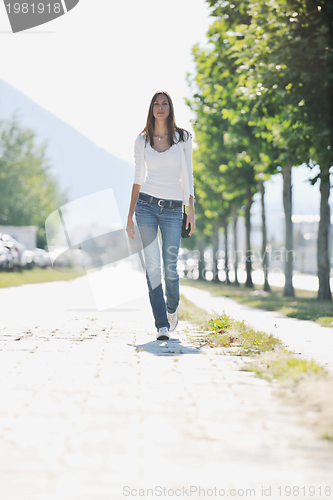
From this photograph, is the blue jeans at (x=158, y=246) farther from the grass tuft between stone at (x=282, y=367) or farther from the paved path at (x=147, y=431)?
the paved path at (x=147, y=431)

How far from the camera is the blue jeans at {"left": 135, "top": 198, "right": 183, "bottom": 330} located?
269 inches

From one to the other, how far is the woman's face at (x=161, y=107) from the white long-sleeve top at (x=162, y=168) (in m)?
0.28

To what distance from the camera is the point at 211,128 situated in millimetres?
23484

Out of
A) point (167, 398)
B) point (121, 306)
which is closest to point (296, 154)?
point (121, 306)

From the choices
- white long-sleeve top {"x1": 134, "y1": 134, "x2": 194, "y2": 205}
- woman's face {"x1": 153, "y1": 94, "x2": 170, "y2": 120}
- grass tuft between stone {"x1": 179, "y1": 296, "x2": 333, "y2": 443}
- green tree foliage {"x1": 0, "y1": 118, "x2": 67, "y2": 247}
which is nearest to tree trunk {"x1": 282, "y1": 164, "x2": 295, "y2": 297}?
grass tuft between stone {"x1": 179, "y1": 296, "x2": 333, "y2": 443}

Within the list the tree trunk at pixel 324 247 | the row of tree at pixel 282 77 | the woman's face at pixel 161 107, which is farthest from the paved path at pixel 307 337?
the tree trunk at pixel 324 247

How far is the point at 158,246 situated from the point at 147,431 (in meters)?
3.72

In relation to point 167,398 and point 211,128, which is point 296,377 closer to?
point 167,398

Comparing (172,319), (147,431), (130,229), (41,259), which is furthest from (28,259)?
(147,431)

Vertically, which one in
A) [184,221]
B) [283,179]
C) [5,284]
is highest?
[283,179]

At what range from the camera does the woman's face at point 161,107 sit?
672cm

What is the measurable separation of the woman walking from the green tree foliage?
157 ft

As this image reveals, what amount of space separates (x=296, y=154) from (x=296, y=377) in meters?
9.51

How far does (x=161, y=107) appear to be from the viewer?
671cm
